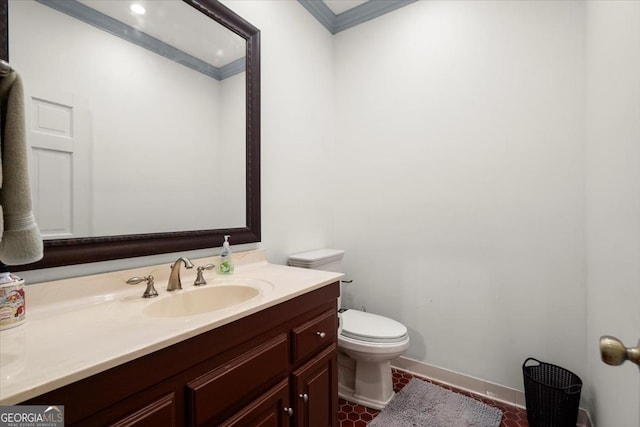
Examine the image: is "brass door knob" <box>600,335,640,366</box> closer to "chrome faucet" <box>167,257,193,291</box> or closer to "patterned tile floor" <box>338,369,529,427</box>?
"chrome faucet" <box>167,257,193,291</box>

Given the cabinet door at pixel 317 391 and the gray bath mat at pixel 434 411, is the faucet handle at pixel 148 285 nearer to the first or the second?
the cabinet door at pixel 317 391

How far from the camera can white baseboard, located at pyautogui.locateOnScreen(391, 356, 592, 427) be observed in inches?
65.9

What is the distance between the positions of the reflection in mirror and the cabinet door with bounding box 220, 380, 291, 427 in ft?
2.29

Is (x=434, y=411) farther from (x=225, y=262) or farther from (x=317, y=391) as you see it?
(x=225, y=262)

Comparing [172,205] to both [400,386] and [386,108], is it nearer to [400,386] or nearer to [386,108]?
[386,108]

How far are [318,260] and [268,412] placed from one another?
3.15 ft

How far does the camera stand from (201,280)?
121cm

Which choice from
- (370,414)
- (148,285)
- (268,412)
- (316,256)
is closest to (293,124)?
(316,256)

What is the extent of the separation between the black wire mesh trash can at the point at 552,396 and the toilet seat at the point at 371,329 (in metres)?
0.66

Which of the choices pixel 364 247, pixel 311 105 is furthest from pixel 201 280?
pixel 311 105

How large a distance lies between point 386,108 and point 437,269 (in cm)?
122

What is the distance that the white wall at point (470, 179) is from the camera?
1580 millimetres

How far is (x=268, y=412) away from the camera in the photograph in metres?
0.94

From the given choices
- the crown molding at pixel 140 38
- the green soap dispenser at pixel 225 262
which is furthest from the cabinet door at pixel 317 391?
the crown molding at pixel 140 38
